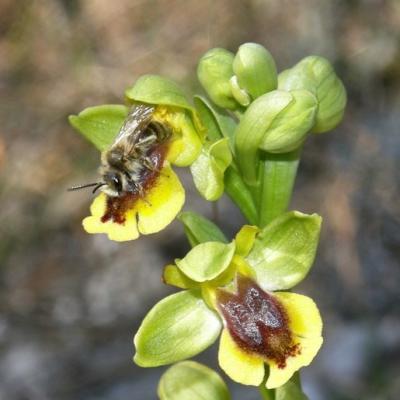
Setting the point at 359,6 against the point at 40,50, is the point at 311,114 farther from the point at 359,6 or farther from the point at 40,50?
the point at 40,50

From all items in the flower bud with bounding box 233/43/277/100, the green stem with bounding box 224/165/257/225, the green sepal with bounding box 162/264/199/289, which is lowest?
the green sepal with bounding box 162/264/199/289

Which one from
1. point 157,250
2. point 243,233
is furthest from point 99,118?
point 157,250

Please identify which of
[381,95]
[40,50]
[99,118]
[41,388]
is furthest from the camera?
[40,50]

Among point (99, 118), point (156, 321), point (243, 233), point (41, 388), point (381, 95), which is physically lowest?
point (41, 388)

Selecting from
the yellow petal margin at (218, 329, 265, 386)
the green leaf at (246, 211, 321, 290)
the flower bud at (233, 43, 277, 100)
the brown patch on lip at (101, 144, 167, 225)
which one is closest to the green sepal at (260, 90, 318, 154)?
the flower bud at (233, 43, 277, 100)

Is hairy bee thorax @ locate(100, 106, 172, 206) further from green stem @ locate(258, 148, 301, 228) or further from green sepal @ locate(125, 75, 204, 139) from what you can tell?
green stem @ locate(258, 148, 301, 228)

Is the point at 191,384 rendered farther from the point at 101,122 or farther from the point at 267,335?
the point at 101,122

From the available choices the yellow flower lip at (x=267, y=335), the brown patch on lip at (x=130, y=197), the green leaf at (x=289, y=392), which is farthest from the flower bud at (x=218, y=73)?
the green leaf at (x=289, y=392)
